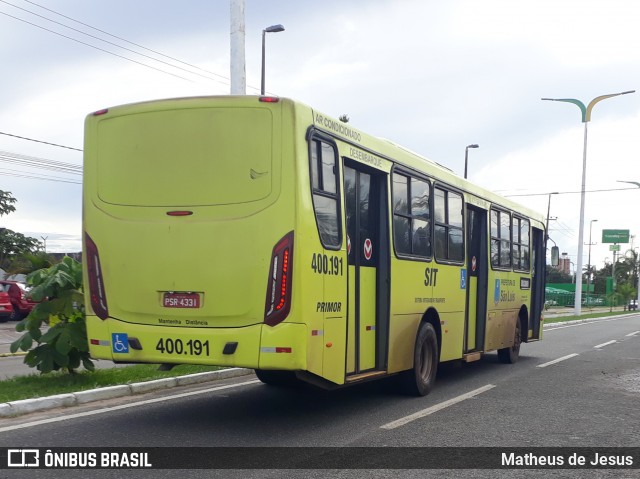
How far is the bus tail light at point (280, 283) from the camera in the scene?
7.06 m

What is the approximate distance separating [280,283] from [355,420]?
6.96 feet

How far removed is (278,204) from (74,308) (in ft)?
13.6

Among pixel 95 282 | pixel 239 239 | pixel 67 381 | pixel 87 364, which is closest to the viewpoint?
pixel 239 239

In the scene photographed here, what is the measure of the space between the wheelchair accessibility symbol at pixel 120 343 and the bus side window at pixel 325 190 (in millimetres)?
2140

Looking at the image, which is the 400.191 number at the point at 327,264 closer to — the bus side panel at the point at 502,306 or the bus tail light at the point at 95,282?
the bus tail light at the point at 95,282

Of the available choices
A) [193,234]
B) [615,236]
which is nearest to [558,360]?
[193,234]

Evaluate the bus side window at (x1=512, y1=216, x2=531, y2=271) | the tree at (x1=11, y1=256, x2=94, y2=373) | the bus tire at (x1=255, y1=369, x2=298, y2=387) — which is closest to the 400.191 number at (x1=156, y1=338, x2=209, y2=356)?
the bus tire at (x1=255, y1=369, x2=298, y2=387)

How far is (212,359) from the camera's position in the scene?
7188 millimetres

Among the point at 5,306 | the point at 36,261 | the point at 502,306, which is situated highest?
the point at 36,261

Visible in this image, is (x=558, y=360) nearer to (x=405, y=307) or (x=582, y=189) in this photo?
(x=405, y=307)

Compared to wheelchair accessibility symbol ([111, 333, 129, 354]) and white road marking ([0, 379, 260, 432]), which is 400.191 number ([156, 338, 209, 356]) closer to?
wheelchair accessibility symbol ([111, 333, 129, 354])

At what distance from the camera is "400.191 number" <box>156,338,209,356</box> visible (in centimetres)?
724

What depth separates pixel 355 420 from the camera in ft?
27.4

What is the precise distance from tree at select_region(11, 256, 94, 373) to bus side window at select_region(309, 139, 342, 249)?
12.8ft
